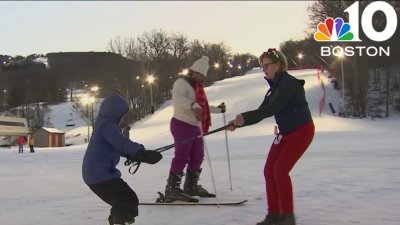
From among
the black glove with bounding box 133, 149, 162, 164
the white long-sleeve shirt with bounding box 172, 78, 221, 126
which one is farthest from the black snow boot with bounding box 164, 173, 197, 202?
the black glove with bounding box 133, 149, 162, 164

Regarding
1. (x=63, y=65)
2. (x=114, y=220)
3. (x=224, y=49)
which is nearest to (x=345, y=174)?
(x=114, y=220)

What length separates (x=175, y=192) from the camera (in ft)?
20.1

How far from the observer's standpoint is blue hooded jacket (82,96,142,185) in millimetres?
4141

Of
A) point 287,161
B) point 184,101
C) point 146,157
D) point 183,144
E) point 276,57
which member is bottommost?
point 183,144

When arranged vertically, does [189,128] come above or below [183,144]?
above

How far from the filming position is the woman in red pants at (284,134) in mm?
4285

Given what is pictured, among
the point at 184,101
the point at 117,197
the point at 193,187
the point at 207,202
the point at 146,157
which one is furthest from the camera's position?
the point at 193,187

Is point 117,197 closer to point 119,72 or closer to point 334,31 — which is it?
point 334,31

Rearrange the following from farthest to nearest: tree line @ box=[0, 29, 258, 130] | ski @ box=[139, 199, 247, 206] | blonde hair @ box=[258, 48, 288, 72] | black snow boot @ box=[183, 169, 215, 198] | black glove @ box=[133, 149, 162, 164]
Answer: tree line @ box=[0, 29, 258, 130]
black snow boot @ box=[183, 169, 215, 198]
ski @ box=[139, 199, 247, 206]
blonde hair @ box=[258, 48, 288, 72]
black glove @ box=[133, 149, 162, 164]

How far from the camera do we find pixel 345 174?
8.30m

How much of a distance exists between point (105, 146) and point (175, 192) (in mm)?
2116

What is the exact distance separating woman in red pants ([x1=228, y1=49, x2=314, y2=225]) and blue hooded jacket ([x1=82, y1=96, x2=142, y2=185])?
1.06 metres

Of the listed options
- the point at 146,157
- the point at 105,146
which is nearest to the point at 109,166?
the point at 105,146

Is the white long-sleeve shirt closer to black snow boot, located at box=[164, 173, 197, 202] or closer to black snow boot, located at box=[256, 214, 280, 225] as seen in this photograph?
black snow boot, located at box=[164, 173, 197, 202]
